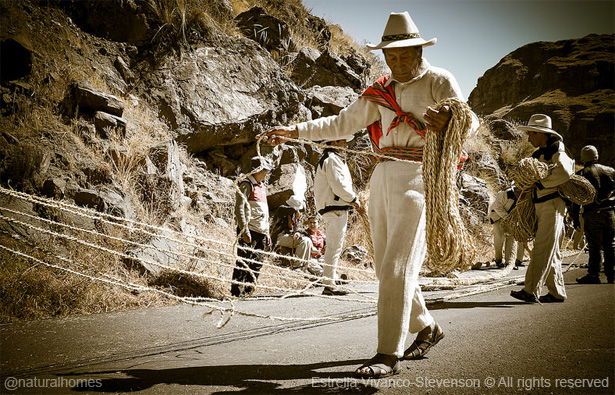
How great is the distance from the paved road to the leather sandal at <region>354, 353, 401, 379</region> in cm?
5

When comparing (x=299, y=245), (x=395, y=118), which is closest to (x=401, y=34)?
(x=395, y=118)

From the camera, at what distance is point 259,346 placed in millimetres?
3367

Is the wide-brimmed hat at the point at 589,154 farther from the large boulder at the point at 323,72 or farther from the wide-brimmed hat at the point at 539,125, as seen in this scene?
the large boulder at the point at 323,72

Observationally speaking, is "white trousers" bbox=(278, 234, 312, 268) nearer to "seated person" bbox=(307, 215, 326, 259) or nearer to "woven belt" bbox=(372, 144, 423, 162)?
"seated person" bbox=(307, 215, 326, 259)

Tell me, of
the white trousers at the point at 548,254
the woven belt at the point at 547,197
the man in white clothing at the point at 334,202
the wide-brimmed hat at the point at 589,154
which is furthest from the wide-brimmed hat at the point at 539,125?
the man in white clothing at the point at 334,202

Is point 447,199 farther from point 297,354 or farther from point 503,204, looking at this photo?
point 503,204

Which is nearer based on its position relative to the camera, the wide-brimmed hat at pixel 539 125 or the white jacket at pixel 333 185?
the wide-brimmed hat at pixel 539 125

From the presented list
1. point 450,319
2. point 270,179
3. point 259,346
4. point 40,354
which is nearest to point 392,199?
point 259,346

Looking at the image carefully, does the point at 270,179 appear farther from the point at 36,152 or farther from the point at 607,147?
the point at 607,147

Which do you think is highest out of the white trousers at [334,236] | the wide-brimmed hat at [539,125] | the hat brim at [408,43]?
the wide-brimmed hat at [539,125]

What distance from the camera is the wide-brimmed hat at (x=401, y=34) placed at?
272 cm

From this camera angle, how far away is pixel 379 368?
2361mm

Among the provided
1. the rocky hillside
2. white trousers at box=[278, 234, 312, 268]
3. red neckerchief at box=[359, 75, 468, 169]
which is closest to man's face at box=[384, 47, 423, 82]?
red neckerchief at box=[359, 75, 468, 169]

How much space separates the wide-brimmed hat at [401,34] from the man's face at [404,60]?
58 millimetres
